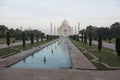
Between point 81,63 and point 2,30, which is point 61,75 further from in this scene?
point 2,30

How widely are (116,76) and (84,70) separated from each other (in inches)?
71.1

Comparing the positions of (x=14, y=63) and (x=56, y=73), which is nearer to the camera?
(x=56, y=73)

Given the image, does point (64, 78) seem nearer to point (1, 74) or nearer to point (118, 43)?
point (1, 74)

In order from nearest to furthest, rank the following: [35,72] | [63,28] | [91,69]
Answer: [35,72], [91,69], [63,28]

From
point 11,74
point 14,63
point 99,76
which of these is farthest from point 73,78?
point 14,63

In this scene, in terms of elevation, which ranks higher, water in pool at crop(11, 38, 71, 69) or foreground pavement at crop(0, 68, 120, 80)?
foreground pavement at crop(0, 68, 120, 80)

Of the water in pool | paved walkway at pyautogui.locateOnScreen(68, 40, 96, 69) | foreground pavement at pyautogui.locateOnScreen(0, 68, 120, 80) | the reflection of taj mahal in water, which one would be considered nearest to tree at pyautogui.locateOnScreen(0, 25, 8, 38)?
the water in pool

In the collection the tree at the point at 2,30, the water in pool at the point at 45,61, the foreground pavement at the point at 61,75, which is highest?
the tree at the point at 2,30

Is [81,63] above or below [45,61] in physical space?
above

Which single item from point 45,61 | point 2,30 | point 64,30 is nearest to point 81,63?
point 45,61

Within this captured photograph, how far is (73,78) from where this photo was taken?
874 centimetres

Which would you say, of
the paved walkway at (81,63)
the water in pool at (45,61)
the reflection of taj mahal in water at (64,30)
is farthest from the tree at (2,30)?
the reflection of taj mahal in water at (64,30)

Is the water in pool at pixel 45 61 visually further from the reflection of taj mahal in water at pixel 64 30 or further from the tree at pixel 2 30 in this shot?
the reflection of taj mahal in water at pixel 64 30

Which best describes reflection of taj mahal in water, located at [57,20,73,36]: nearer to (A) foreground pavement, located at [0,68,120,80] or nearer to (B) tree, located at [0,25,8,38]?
(B) tree, located at [0,25,8,38]
